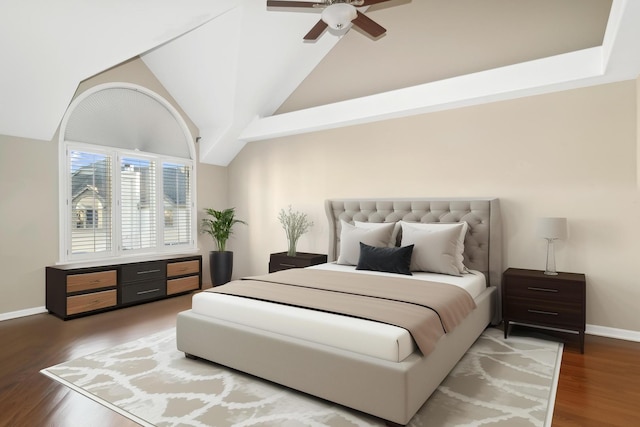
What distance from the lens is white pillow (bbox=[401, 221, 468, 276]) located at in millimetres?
3598

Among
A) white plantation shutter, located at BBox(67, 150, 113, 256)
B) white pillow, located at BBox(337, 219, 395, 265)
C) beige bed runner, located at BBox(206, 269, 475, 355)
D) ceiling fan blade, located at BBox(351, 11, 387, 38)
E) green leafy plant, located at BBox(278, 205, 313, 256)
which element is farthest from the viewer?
green leafy plant, located at BBox(278, 205, 313, 256)

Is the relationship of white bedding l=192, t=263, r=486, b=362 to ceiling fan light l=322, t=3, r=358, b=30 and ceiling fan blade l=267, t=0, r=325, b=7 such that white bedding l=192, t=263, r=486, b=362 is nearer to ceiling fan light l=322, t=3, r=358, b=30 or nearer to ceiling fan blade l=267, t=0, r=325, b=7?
ceiling fan light l=322, t=3, r=358, b=30

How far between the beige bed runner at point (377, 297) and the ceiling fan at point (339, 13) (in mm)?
2078

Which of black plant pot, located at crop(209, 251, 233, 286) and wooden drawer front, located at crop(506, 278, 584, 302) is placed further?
black plant pot, located at crop(209, 251, 233, 286)

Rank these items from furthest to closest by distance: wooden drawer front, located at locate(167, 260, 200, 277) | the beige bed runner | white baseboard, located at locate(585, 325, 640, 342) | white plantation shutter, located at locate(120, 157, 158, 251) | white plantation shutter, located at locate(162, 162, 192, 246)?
white plantation shutter, located at locate(162, 162, 192, 246) < wooden drawer front, located at locate(167, 260, 200, 277) < white plantation shutter, located at locate(120, 157, 158, 251) < white baseboard, located at locate(585, 325, 640, 342) < the beige bed runner

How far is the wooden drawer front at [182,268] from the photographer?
507cm

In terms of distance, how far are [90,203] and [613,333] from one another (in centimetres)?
586

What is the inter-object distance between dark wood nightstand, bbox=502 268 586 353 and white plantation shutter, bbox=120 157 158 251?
461 cm

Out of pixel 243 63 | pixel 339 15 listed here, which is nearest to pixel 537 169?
pixel 339 15

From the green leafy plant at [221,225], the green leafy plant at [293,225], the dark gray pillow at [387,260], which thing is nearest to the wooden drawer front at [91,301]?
the green leafy plant at [221,225]

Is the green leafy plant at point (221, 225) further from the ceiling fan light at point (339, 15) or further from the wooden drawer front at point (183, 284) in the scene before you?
the ceiling fan light at point (339, 15)

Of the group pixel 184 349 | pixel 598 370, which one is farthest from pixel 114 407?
pixel 598 370

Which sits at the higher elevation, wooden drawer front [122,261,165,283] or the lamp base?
the lamp base

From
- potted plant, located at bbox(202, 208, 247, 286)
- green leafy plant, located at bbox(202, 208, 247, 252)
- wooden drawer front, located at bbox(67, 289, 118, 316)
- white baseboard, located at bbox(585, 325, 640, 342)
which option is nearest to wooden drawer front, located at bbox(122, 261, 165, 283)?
wooden drawer front, located at bbox(67, 289, 118, 316)
